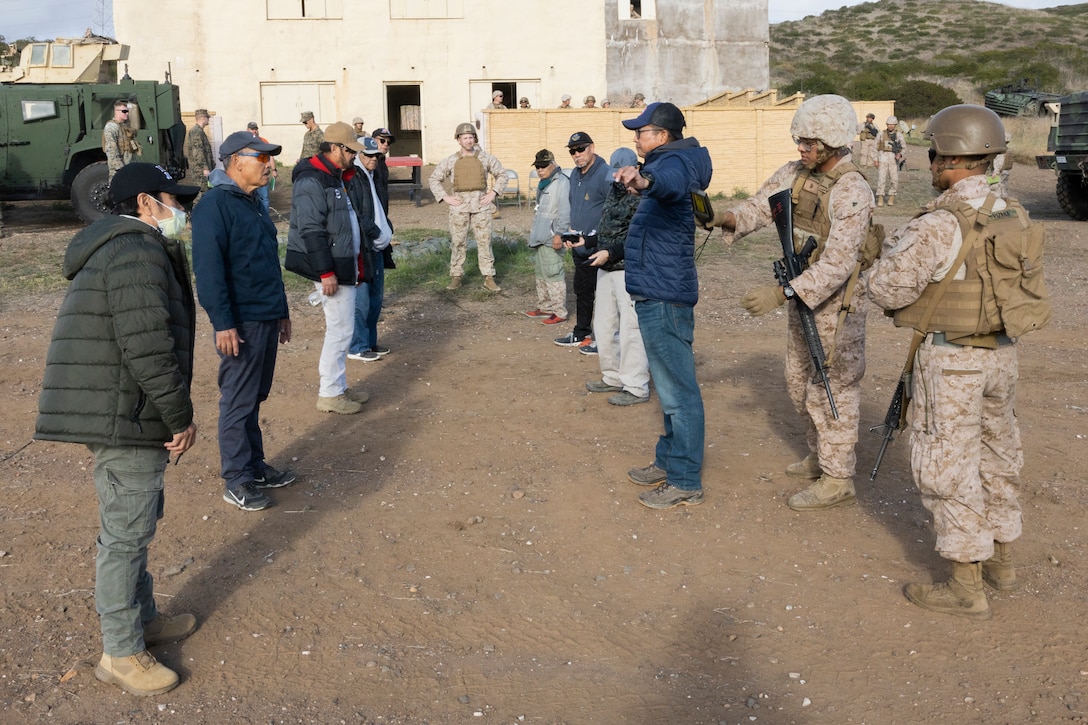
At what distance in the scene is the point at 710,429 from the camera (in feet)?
20.8

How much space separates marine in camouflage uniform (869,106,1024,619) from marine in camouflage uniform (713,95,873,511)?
0.53 metres

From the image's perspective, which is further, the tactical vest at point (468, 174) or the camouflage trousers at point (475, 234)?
the camouflage trousers at point (475, 234)

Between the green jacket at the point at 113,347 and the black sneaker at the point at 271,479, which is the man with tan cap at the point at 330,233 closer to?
the black sneaker at the point at 271,479

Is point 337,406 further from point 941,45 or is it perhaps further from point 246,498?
point 941,45

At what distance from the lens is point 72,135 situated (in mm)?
15891

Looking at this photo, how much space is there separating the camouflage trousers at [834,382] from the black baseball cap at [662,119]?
40.1 inches

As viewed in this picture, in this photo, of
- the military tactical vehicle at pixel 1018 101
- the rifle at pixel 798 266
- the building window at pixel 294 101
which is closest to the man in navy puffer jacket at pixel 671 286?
the rifle at pixel 798 266

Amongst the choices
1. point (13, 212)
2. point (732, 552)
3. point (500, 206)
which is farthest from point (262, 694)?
point (13, 212)

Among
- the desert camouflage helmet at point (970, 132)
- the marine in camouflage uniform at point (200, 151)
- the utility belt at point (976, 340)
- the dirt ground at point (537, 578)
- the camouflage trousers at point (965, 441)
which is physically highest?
the marine in camouflage uniform at point (200, 151)

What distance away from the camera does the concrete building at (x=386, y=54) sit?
25.4 metres

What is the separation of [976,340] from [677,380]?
1.51m

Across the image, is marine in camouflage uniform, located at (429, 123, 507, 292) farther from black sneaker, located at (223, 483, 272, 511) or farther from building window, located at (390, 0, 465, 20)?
building window, located at (390, 0, 465, 20)

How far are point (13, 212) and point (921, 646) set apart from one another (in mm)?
18731

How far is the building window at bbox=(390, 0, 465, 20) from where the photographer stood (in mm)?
25812
